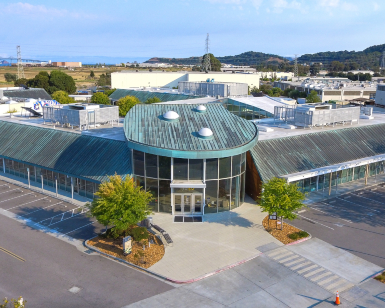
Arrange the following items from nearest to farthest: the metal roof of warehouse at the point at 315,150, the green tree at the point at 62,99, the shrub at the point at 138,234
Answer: the shrub at the point at 138,234 → the metal roof of warehouse at the point at 315,150 → the green tree at the point at 62,99

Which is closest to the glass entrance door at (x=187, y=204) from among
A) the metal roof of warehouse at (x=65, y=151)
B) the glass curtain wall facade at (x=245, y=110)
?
the metal roof of warehouse at (x=65, y=151)

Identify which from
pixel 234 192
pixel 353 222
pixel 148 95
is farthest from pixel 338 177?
pixel 148 95

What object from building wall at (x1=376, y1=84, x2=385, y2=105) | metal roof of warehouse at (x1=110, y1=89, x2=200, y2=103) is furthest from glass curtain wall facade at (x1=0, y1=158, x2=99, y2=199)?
building wall at (x1=376, y1=84, x2=385, y2=105)

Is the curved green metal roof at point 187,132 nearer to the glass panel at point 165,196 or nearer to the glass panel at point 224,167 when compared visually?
the glass panel at point 224,167

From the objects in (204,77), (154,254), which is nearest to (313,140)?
(154,254)

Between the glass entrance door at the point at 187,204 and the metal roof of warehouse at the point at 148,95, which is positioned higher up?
the metal roof of warehouse at the point at 148,95
